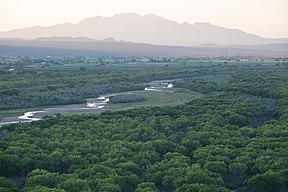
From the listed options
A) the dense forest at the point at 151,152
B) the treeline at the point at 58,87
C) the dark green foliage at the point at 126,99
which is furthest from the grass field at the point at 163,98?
the dense forest at the point at 151,152

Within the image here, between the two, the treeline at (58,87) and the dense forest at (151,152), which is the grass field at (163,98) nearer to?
the treeline at (58,87)

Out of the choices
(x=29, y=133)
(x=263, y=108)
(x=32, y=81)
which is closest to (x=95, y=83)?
(x=32, y=81)

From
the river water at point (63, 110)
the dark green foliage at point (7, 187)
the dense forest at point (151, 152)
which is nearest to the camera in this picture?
the dark green foliage at point (7, 187)

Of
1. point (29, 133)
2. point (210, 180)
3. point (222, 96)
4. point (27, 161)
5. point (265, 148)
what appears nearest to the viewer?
point (210, 180)

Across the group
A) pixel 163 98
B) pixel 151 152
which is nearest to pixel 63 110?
pixel 163 98

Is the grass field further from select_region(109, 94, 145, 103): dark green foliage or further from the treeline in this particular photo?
the treeline

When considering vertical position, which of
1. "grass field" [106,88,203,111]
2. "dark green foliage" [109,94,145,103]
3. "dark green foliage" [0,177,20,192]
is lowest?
"grass field" [106,88,203,111]

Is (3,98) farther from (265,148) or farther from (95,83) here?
(265,148)

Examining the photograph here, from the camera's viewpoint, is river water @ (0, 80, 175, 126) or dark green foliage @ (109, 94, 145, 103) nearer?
river water @ (0, 80, 175, 126)

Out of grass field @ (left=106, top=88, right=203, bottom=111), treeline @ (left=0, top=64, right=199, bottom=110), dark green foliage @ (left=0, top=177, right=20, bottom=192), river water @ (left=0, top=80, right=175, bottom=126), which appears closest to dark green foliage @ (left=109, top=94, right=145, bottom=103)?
grass field @ (left=106, top=88, right=203, bottom=111)

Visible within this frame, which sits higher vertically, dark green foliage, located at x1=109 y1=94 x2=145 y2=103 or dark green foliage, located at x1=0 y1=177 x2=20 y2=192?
dark green foliage, located at x1=0 y1=177 x2=20 y2=192

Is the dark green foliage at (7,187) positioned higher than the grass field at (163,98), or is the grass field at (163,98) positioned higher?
the dark green foliage at (7,187)
